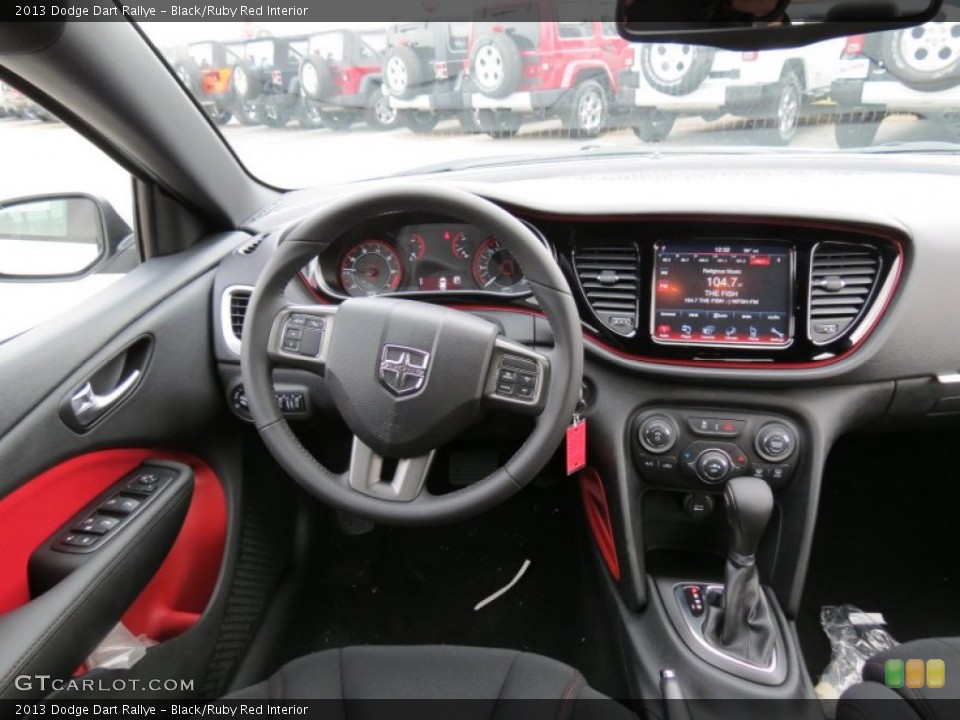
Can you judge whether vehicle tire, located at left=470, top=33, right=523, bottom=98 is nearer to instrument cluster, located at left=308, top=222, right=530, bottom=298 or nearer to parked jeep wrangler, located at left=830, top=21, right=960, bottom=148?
instrument cluster, located at left=308, top=222, right=530, bottom=298

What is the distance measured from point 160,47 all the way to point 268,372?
85 centimetres

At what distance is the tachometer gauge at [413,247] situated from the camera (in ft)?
6.32

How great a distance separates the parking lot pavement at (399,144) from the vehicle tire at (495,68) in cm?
14

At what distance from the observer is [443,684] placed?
156cm

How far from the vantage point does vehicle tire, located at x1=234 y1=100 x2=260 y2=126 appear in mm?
2145

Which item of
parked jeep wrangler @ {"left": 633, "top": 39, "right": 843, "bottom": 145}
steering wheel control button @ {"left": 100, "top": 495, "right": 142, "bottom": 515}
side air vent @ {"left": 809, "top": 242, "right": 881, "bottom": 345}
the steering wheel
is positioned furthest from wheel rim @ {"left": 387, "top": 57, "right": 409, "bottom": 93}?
steering wheel control button @ {"left": 100, "top": 495, "right": 142, "bottom": 515}

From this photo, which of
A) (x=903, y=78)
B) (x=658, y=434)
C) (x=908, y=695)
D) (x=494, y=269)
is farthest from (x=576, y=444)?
(x=903, y=78)

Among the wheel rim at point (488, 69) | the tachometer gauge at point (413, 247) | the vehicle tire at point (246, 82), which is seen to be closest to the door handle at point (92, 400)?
the tachometer gauge at point (413, 247)

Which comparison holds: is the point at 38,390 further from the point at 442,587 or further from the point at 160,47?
the point at 442,587

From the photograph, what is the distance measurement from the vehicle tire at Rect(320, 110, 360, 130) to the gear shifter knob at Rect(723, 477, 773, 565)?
62.3 inches

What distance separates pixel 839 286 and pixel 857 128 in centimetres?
65

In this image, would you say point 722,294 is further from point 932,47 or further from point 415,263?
point 932,47

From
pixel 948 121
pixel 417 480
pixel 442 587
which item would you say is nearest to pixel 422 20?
pixel 417 480

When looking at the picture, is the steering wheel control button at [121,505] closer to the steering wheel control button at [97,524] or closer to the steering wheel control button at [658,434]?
the steering wheel control button at [97,524]
